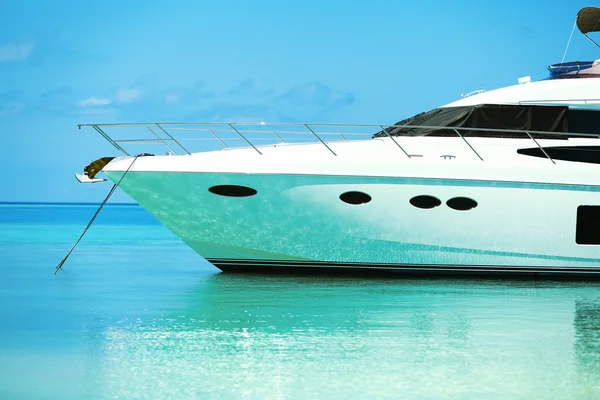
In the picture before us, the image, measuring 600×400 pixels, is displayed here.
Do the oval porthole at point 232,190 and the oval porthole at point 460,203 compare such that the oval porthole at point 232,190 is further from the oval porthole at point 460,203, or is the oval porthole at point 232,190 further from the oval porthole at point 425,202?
the oval porthole at point 460,203

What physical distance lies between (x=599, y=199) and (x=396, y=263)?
10.9ft

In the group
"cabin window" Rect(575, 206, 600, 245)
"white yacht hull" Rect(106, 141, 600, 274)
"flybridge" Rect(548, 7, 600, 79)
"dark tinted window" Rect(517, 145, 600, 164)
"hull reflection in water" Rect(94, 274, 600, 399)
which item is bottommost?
"hull reflection in water" Rect(94, 274, 600, 399)

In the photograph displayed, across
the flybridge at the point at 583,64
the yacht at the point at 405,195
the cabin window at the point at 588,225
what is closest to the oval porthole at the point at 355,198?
the yacht at the point at 405,195

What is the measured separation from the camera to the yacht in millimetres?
13555

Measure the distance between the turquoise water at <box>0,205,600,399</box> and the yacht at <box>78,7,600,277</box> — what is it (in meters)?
0.51

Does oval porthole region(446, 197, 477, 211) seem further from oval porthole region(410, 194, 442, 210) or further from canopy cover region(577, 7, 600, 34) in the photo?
canopy cover region(577, 7, 600, 34)

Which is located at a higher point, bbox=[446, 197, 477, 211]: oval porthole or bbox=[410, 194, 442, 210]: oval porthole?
bbox=[446, 197, 477, 211]: oval porthole

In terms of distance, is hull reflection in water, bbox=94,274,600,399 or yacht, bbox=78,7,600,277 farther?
yacht, bbox=78,7,600,277

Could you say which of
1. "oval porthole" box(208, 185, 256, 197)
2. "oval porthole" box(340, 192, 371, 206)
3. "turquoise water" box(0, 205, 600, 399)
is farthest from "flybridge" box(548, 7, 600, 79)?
"oval porthole" box(208, 185, 256, 197)

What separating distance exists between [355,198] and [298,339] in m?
4.46

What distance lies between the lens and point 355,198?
1356cm

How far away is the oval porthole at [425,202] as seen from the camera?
1362 cm

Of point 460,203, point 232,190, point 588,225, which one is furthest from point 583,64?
point 232,190

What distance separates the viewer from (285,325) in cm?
1037
